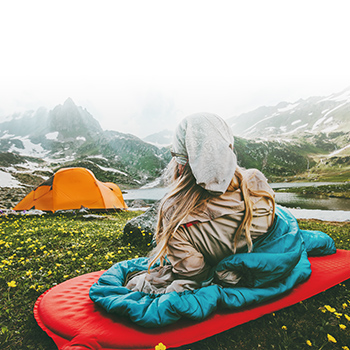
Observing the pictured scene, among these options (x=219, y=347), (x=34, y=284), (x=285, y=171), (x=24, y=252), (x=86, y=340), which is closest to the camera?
(x=86, y=340)

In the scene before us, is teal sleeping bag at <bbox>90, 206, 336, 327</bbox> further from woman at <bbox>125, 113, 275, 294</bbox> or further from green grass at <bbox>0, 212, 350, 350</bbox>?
green grass at <bbox>0, 212, 350, 350</bbox>

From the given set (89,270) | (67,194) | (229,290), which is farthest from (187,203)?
(67,194)

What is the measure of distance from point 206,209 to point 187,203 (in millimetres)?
231

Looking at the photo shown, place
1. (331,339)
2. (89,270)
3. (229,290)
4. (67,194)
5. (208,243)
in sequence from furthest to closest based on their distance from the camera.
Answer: (67,194)
(89,270)
(229,290)
(208,243)
(331,339)

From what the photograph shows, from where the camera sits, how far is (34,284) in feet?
14.1

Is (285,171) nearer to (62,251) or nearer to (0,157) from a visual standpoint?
(62,251)

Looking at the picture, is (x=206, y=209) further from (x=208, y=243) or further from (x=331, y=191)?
(x=331, y=191)

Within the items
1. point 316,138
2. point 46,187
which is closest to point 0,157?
point 46,187

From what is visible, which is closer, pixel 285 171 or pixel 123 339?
pixel 123 339

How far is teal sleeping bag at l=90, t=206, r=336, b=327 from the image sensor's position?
251cm

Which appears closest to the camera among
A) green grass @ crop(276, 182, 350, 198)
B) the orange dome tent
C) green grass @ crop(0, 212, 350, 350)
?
green grass @ crop(0, 212, 350, 350)

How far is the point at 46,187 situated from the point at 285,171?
139142 mm

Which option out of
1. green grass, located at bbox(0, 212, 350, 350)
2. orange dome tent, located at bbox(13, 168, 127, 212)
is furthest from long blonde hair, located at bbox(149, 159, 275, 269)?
orange dome tent, located at bbox(13, 168, 127, 212)

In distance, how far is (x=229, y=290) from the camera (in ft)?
9.43
